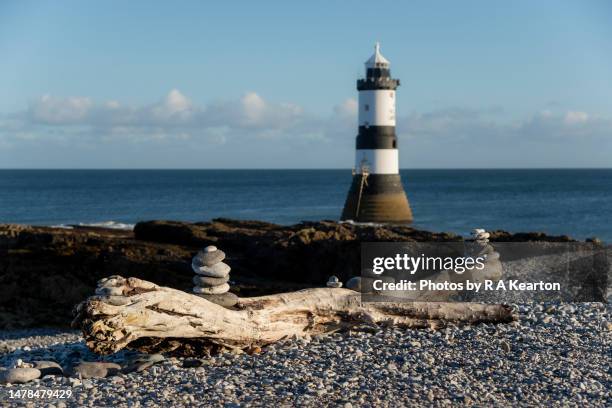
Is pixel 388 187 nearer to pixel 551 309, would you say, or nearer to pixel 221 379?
pixel 551 309

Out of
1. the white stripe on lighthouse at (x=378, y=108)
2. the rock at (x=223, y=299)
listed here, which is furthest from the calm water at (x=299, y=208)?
the rock at (x=223, y=299)

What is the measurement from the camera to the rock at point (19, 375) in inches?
353

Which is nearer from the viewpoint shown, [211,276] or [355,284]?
[211,276]

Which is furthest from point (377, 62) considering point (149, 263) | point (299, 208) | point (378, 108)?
point (299, 208)

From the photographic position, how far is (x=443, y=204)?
240 feet

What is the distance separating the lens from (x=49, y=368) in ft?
30.8

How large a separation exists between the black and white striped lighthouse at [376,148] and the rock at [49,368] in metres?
27.6

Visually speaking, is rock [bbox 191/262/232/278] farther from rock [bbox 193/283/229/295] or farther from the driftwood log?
the driftwood log

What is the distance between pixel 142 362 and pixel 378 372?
2.73 m

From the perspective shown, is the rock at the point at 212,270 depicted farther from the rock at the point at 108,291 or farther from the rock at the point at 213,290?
the rock at the point at 108,291

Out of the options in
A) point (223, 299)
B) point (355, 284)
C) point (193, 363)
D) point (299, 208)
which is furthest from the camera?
point (299, 208)

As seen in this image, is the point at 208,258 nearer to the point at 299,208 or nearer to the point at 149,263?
the point at 149,263

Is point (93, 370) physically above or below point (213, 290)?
below

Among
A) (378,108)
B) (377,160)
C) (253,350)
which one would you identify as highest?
(378,108)
